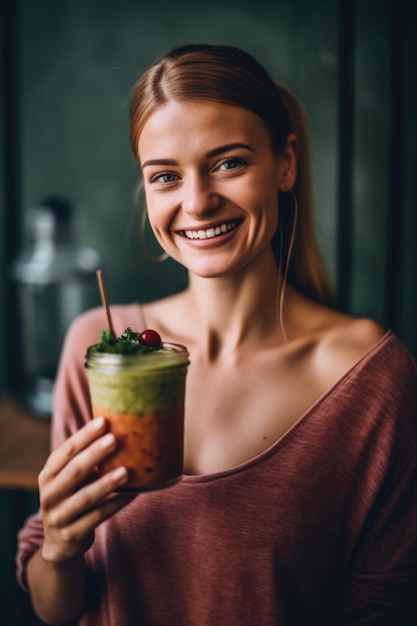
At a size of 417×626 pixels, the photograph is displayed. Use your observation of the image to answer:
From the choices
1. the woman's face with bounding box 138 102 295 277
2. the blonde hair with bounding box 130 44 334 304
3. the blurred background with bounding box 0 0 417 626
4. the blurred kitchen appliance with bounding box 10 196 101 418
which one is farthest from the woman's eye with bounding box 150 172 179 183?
the blurred kitchen appliance with bounding box 10 196 101 418

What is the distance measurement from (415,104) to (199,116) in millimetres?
1093

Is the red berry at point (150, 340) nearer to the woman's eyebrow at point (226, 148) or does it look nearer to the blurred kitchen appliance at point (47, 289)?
the woman's eyebrow at point (226, 148)

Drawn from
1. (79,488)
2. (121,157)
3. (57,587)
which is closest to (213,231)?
(79,488)

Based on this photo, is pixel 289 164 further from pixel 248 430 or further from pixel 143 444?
pixel 143 444

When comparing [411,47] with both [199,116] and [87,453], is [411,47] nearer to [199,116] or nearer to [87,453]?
[199,116]

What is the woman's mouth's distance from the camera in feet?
3.46

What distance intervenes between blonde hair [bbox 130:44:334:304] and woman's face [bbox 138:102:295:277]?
0.07ft

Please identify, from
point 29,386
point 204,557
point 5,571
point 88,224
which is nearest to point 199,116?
point 204,557

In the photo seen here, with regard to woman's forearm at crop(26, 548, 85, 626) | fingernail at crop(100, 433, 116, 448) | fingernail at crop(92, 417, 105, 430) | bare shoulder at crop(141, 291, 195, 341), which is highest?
bare shoulder at crop(141, 291, 195, 341)

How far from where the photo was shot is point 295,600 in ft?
3.79

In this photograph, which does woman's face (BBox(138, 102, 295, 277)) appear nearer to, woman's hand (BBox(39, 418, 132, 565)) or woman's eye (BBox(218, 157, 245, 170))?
woman's eye (BBox(218, 157, 245, 170))

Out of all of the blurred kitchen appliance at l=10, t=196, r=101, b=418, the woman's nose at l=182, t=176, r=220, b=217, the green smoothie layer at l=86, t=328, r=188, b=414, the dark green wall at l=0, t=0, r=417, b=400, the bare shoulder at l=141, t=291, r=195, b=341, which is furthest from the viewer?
the blurred kitchen appliance at l=10, t=196, r=101, b=418

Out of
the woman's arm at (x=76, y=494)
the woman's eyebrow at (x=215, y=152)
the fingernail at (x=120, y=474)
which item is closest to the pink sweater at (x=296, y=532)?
the woman's arm at (x=76, y=494)

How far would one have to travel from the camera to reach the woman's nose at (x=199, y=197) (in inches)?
39.5
